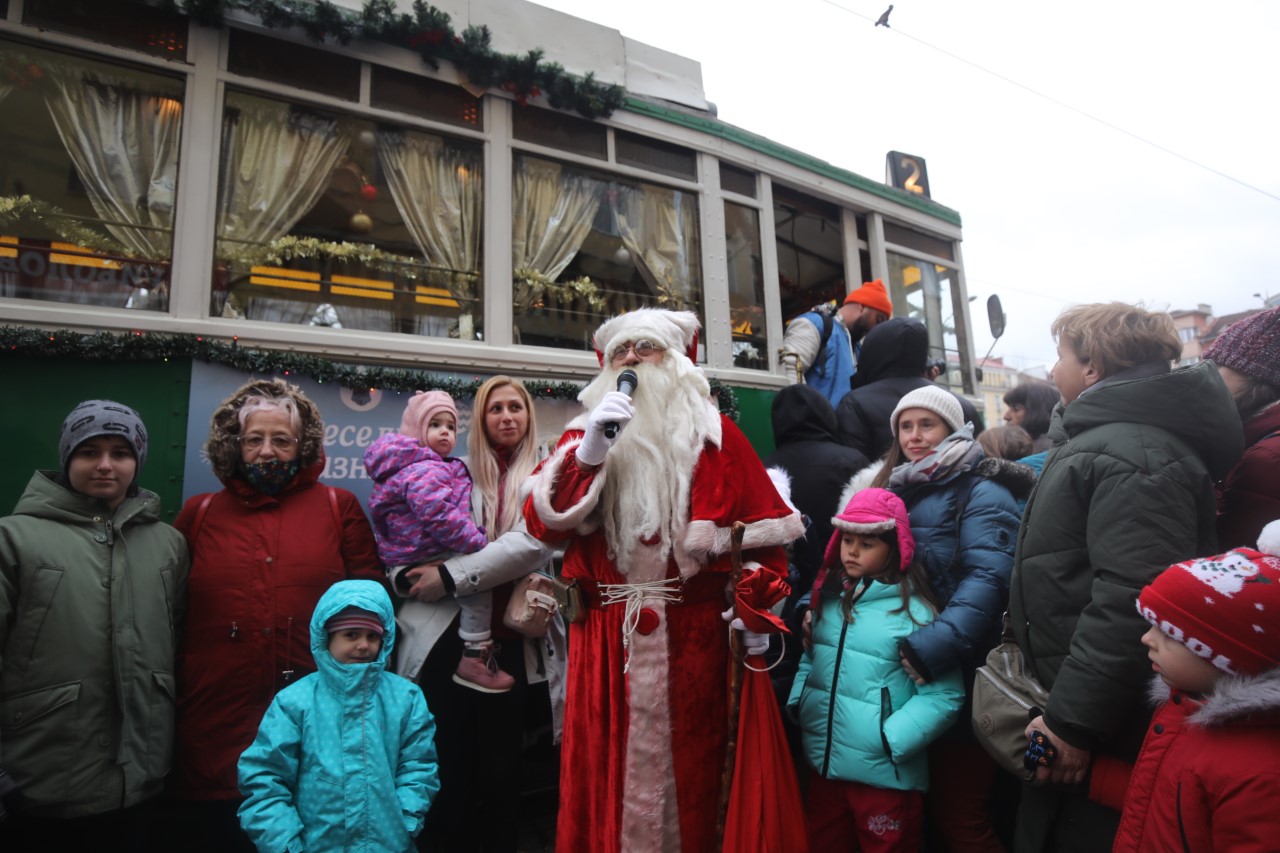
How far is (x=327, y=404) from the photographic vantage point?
3.92 meters

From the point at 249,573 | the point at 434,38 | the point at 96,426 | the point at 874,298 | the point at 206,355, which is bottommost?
the point at 249,573

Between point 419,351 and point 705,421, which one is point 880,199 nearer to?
point 419,351

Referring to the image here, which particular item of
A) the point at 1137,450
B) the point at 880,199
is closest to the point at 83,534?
the point at 1137,450

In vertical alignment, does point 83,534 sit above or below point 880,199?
below

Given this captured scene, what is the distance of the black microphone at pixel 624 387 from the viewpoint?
2.27m

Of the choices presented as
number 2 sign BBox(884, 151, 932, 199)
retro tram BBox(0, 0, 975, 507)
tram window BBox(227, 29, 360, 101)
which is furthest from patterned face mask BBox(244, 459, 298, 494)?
number 2 sign BBox(884, 151, 932, 199)

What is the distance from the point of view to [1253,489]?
6.92ft

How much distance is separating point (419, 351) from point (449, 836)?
8.72 ft

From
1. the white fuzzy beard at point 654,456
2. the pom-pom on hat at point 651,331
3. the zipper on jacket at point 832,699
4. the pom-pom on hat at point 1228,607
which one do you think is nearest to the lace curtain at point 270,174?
the pom-pom on hat at point 651,331

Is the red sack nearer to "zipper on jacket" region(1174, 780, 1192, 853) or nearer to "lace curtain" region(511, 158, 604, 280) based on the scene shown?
"zipper on jacket" region(1174, 780, 1192, 853)

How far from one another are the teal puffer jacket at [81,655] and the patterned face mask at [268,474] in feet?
1.25

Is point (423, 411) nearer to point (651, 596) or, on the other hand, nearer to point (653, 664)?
point (651, 596)

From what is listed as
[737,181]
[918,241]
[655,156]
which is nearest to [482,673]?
[655,156]

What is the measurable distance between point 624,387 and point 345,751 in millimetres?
1475
